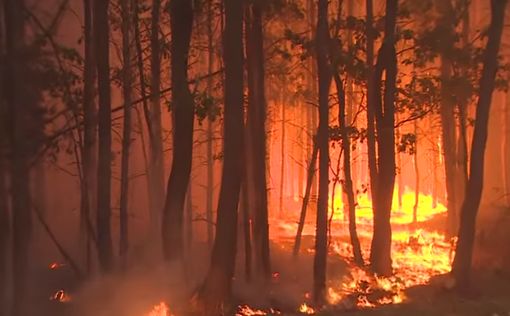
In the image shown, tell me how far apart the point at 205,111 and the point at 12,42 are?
158 inches

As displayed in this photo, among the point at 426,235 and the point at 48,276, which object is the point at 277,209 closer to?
the point at 426,235

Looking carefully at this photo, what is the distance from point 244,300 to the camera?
1455 cm

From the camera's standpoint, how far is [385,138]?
16141 millimetres

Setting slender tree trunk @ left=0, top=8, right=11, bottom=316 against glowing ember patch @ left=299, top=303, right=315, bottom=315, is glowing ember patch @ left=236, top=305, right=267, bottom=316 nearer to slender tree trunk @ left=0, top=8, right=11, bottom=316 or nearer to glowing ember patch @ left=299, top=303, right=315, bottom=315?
glowing ember patch @ left=299, top=303, right=315, bottom=315

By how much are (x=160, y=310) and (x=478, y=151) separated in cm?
749

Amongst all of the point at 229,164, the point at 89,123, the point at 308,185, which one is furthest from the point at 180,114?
the point at 308,185

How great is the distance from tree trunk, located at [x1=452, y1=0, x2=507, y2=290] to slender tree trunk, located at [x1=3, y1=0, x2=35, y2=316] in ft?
30.1

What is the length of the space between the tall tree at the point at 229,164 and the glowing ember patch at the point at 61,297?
4507 millimetres

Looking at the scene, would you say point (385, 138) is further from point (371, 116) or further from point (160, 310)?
point (160, 310)

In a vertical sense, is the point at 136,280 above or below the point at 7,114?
below

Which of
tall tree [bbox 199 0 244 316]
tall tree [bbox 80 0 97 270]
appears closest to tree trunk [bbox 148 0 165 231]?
tall tree [bbox 80 0 97 270]

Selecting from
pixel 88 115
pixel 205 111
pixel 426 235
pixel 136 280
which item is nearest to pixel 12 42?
pixel 88 115

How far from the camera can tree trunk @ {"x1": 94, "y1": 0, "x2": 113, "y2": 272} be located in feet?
45.1

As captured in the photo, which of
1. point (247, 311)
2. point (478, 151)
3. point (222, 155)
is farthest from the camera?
point (222, 155)
